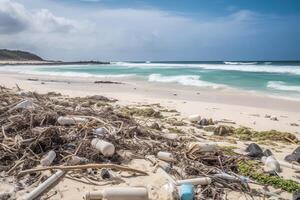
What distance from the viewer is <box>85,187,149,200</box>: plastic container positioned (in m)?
3.28

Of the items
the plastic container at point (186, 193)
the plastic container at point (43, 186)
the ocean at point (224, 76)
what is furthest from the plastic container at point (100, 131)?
the ocean at point (224, 76)

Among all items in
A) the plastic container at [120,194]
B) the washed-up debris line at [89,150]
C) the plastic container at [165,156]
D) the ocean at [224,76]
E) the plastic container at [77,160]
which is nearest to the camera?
the plastic container at [120,194]

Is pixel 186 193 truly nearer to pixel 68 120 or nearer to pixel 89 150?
pixel 89 150

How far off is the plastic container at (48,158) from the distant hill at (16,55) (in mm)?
101867

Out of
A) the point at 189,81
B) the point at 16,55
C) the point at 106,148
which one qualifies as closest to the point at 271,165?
the point at 106,148

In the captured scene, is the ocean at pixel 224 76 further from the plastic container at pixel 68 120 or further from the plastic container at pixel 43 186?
the plastic container at pixel 43 186

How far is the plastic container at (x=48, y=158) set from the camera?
402cm

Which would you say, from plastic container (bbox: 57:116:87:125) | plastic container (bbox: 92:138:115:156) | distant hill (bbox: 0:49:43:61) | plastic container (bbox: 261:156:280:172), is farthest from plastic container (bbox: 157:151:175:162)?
distant hill (bbox: 0:49:43:61)

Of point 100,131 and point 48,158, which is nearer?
point 48,158

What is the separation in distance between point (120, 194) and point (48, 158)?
1222 mm

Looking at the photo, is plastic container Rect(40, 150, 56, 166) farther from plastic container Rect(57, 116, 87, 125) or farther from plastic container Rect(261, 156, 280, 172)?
plastic container Rect(261, 156, 280, 172)

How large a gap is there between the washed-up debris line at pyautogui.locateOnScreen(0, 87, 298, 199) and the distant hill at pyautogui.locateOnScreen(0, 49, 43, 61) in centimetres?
10079

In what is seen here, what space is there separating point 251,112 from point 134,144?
6.26 metres

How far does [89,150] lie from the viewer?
14.2 ft
